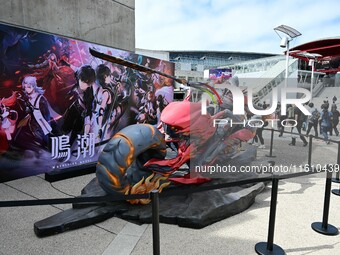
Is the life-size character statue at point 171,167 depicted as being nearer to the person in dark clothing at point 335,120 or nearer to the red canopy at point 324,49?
the person in dark clothing at point 335,120

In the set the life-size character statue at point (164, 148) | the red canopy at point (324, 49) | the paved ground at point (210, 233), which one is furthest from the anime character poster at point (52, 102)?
the red canopy at point (324, 49)

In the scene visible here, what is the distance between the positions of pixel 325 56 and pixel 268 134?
91.9 ft

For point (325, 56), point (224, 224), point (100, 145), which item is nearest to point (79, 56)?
point (100, 145)

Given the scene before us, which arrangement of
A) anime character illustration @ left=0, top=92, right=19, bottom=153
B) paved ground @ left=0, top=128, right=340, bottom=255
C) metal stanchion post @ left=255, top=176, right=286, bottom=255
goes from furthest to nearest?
anime character illustration @ left=0, top=92, right=19, bottom=153 < paved ground @ left=0, top=128, right=340, bottom=255 < metal stanchion post @ left=255, top=176, right=286, bottom=255

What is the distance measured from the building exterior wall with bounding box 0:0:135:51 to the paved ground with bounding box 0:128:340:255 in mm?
3725

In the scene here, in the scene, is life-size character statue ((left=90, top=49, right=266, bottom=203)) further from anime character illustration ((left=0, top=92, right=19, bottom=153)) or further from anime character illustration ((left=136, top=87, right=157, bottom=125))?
anime character illustration ((left=136, top=87, right=157, bottom=125))

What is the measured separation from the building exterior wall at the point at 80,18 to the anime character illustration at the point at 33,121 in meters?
1.61

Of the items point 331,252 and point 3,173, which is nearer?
point 331,252

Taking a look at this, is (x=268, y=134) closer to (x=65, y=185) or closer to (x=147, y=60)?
(x=65, y=185)

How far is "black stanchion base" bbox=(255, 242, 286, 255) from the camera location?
105 inches

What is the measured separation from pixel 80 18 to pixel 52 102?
8.94 ft

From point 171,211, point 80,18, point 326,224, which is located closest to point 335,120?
point 326,224

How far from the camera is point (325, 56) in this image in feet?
88.6

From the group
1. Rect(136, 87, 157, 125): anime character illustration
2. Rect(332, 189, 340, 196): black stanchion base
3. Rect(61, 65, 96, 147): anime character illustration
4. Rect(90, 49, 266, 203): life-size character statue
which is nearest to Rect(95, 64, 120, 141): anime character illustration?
Rect(61, 65, 96, 147): anime character illustration
